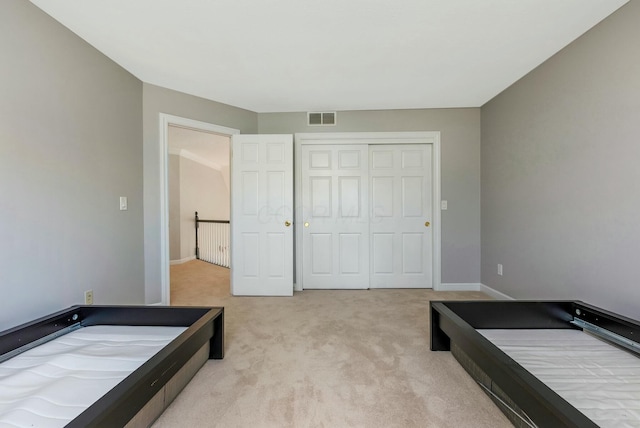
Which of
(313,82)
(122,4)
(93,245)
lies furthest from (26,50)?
(313,82)

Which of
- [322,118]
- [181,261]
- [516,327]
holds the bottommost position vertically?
[181,261]

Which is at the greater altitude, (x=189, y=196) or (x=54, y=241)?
(x=189, y=196)

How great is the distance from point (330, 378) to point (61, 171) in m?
2.40

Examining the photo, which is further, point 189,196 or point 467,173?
point 189,196

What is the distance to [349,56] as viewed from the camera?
2275 mm

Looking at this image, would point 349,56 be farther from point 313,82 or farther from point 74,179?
point 74,179

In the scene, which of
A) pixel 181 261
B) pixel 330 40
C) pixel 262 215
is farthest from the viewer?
pixel 181 261

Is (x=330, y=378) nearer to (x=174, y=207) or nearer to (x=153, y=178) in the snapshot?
(x=153, y=178)

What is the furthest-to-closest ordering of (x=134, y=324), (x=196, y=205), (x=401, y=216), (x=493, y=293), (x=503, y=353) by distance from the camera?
(x=196, y=205), (x=401, y=216), (x=493, y=293), (x=134, y=324), (x=503, y=353)

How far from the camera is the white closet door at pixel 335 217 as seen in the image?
361cm

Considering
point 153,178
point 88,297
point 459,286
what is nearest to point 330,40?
point 153,178

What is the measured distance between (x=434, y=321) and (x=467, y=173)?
231 centimetres

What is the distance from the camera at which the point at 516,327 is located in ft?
6.13

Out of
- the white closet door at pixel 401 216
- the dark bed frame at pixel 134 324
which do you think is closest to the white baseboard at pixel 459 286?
the white closet door at pixel 401 216
